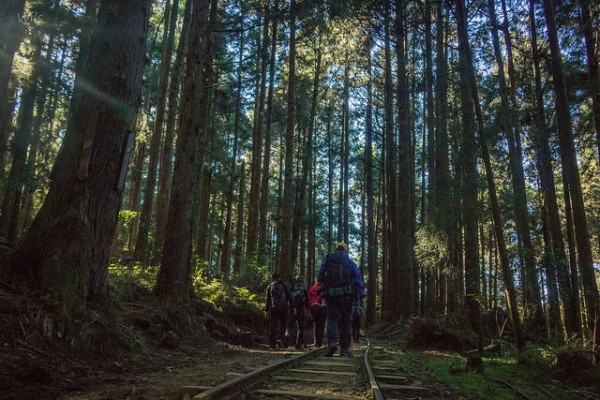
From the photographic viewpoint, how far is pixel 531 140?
20797mm

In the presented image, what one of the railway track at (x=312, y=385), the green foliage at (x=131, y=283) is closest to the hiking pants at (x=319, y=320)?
the green foliage at (x=131, y=283)

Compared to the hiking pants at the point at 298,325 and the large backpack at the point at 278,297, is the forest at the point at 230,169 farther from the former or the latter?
the large backpack at the point at 278,297

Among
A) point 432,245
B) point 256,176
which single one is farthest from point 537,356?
point 256,176

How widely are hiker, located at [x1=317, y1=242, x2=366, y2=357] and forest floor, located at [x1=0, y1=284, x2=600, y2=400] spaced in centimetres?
147

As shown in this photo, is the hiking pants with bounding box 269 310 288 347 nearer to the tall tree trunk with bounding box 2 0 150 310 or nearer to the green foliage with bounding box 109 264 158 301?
the green foliage with bounding box 109 264 158 301

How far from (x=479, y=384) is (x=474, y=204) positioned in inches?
264

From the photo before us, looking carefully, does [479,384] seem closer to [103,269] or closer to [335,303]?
[335,303]

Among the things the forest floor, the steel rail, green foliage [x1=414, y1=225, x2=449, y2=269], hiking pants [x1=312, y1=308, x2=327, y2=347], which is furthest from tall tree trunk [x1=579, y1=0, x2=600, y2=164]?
the steel rail

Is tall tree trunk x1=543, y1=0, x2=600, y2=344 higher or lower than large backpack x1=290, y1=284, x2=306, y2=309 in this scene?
higher

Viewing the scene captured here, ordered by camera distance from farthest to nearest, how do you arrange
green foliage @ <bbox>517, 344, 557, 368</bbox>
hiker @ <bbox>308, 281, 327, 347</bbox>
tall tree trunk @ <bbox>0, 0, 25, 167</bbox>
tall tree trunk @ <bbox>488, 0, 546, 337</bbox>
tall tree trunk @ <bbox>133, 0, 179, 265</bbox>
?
tall tree trunk @ <bbox>133, 0, 179, 265</bbox> → tall tree trunk @ <bbox>488, 0, 546, 337</bbox> → tall tree trunk @ <bbox>0, 0, 25, 167</bbox> → hiker @ <bbox>308, 281, 327, 347</bbox> → green foliage @ <bbox>517, 344, 557, 368</bbox>

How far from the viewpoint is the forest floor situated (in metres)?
4.06

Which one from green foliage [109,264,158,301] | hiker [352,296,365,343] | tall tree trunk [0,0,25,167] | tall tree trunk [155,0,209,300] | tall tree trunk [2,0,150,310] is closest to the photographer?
tall tree trunk [2,0,150,310]

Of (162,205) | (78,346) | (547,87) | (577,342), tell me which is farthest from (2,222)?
→ (547,87)

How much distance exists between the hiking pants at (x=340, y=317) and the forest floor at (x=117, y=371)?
1.40 m
